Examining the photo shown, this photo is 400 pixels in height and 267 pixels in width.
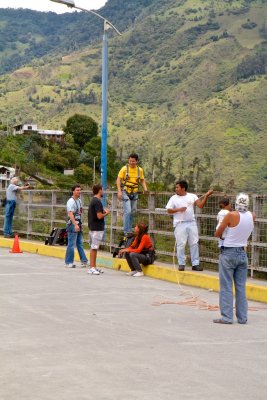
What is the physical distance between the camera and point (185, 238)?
52.6 feet

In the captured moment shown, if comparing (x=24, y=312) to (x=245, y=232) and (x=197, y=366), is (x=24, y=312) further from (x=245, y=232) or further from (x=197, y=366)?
(x=197, y=366)

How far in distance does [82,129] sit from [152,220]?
134366mm

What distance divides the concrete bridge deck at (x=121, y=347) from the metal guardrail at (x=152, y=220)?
1667mm

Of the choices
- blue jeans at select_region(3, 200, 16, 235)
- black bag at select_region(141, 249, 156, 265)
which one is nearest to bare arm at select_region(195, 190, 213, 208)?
black bag at select_region(141, 249, 156, 265)

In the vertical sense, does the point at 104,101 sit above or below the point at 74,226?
above

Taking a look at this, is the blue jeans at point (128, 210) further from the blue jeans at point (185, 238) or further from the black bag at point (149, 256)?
the blue jeans at point (185, 238)

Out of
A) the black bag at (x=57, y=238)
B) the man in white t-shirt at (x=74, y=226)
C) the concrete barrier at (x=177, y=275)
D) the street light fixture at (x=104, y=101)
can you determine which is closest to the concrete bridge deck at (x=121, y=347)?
the concrete barrier at (x=177, y=275)

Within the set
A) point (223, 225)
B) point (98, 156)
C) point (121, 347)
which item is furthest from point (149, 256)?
point (98, 156)

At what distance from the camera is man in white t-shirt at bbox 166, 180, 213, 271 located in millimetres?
15852

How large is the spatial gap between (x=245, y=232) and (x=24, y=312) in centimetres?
305

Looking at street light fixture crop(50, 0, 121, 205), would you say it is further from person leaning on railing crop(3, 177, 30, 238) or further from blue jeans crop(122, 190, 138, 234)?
person leaning on railing crop(3, 177, 30, 238)

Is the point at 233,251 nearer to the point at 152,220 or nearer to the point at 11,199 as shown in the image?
the point at 152,220

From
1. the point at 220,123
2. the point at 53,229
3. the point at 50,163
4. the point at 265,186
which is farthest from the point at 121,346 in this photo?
the point at 220,123

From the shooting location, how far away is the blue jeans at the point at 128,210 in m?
18.4
